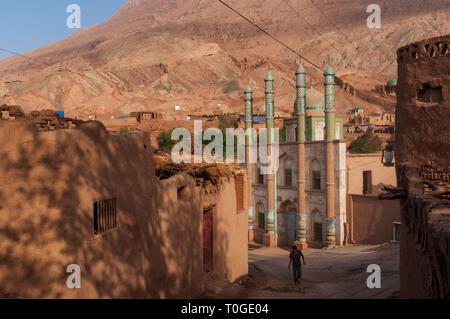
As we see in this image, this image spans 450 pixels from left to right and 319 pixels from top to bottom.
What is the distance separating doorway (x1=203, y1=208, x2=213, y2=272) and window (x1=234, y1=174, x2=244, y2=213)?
271cm

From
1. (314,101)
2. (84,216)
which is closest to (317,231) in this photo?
(314,101)

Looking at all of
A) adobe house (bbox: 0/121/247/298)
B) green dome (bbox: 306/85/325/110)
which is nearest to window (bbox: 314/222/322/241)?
green dome (bbox: 306/85/325/110)

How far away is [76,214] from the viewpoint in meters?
5.41

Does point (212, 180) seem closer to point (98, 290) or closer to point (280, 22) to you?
point (98, 290)

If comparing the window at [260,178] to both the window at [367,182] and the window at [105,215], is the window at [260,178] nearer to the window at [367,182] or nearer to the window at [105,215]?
the window at [367,182]

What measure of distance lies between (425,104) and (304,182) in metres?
22.1

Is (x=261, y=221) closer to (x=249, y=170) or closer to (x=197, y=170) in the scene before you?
(x=249, y=170)

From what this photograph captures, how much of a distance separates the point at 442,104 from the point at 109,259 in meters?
7.70

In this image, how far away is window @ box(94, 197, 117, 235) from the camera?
237 inches

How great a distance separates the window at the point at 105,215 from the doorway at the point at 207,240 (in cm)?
549

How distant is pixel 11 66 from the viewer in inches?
6811

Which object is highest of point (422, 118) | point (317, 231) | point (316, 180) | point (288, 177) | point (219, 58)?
point (219, 58)

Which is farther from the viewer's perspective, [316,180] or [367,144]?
[367,144]
